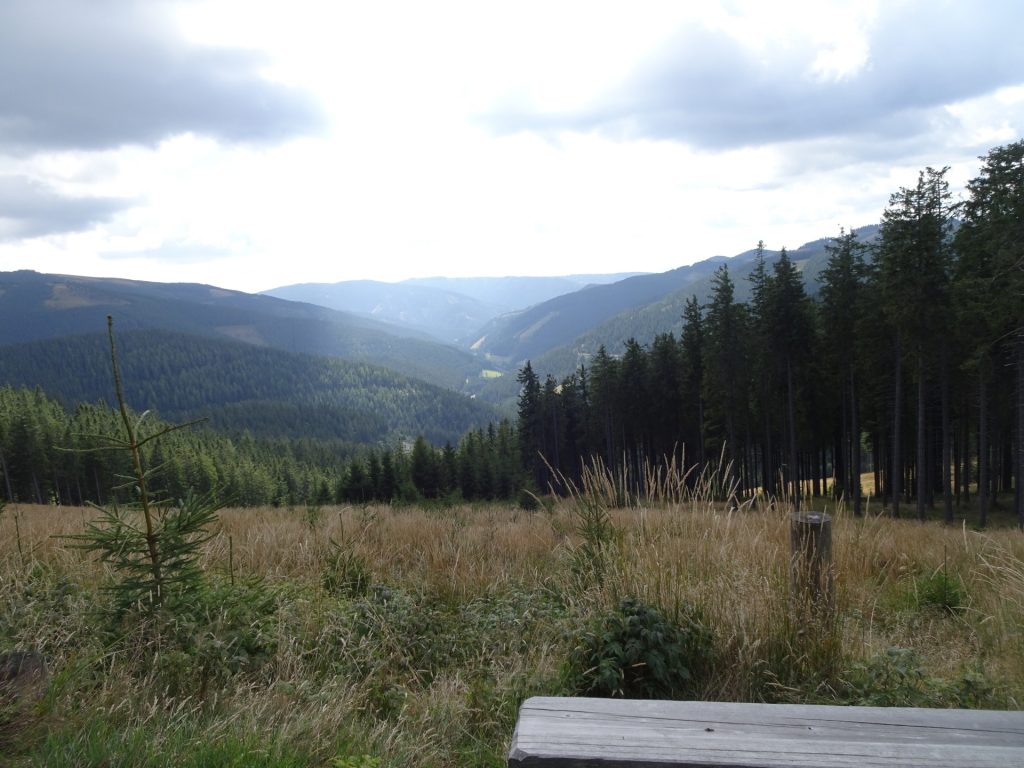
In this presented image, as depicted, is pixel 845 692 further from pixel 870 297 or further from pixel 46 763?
pixel 870 297

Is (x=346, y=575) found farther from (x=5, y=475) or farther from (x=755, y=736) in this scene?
(x=5, y=475)

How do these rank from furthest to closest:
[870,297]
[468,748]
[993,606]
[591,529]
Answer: [870,297] < [591,529] < [993,606] < [468,748]

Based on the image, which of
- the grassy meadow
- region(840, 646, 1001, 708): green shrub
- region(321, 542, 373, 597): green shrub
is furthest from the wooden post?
region(321, 542, 373, 597): green shrub

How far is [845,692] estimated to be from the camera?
315cm

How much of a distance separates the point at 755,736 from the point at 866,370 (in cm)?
2803

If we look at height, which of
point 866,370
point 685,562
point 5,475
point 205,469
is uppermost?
point 685,562

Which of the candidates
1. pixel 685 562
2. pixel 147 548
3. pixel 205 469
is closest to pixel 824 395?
pixel 685 562

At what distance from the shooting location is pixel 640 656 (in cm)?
324

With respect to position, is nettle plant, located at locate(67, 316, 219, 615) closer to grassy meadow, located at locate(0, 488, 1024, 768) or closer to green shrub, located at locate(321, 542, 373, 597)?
grassy meadow, located at locate(0, 488, 1024, 768)

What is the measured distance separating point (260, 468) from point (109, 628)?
78.1 meters

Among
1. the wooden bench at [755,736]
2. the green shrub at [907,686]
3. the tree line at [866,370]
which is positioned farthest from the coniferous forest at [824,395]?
the wooden bench at [755,736]

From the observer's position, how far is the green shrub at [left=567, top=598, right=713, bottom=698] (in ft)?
10.4

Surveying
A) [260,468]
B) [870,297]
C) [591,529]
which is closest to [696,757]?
[591,529]

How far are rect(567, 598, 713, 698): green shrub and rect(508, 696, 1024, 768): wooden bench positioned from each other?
45.5 inches
